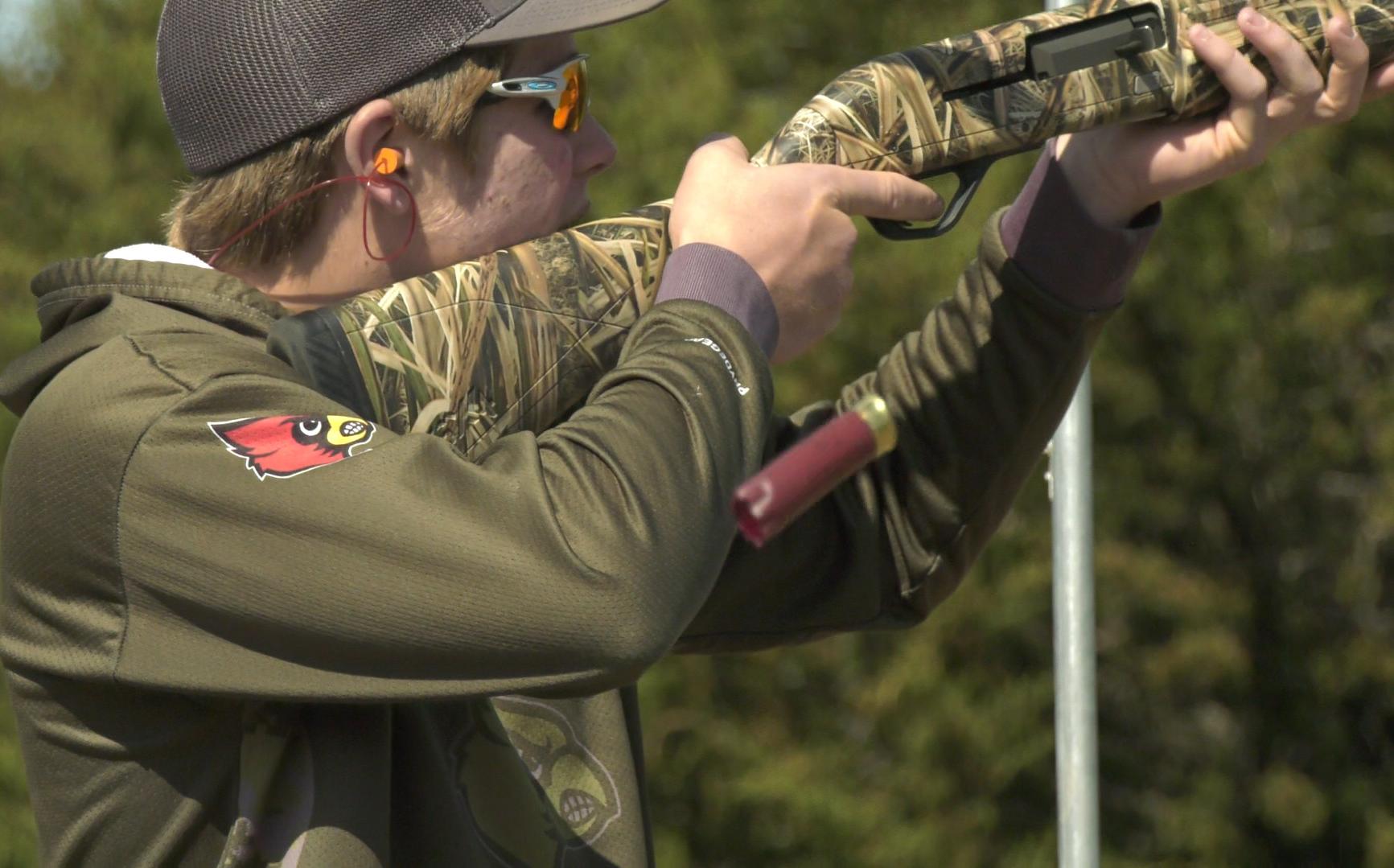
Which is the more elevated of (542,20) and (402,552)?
(542,20)

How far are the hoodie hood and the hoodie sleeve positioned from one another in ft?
0.64

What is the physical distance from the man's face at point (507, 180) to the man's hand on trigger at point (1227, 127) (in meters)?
0.82

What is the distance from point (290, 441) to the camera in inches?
84.7

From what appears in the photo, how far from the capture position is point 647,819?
8.84 feet

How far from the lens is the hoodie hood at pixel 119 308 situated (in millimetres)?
2363

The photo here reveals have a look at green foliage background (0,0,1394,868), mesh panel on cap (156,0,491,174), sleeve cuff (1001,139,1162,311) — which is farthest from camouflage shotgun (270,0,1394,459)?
green foliage background (0,0,1394,868)

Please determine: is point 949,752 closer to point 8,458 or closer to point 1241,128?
point 1241,128

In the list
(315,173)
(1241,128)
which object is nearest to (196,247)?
(315,173)

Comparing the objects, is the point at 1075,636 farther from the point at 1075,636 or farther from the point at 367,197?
the point at 367,197

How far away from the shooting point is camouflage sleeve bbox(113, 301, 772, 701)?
2.08 metres

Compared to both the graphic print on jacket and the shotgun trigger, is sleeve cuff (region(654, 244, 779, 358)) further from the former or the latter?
the graphic print on jacket

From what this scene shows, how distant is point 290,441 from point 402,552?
0.66 feet

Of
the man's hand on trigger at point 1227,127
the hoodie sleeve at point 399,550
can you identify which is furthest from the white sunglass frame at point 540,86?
the man's hand on trigger at point 1227,127

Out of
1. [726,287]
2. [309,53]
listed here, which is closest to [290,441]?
[726,287]
